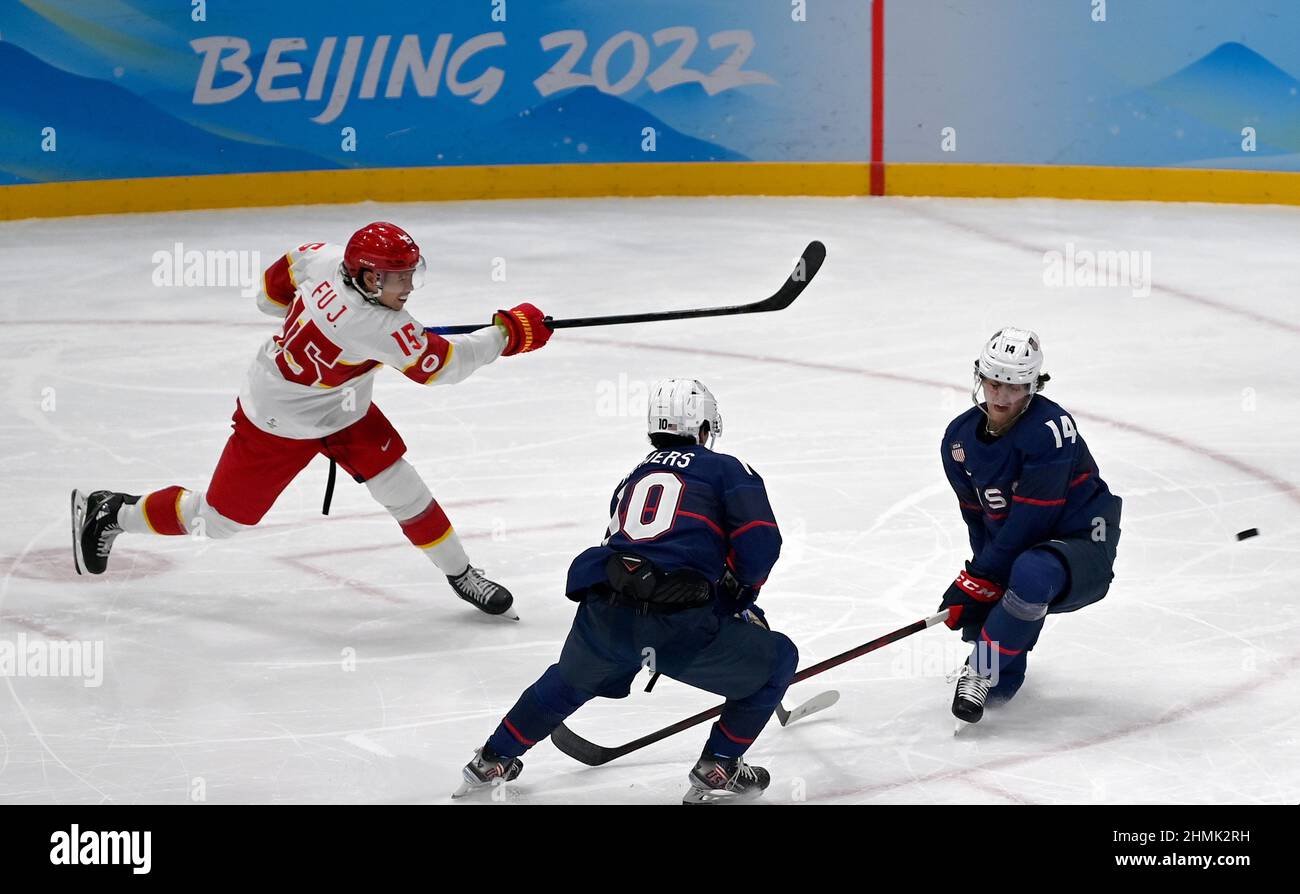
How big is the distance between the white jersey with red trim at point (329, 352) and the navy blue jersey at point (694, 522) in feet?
3.03

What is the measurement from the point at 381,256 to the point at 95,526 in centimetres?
116

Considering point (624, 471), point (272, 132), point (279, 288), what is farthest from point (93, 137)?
point (279, 288)


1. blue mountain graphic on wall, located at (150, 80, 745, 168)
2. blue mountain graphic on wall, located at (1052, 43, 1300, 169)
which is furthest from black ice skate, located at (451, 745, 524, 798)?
blue mountain graphic on wall, located at (1052, 43, 1300, 169)

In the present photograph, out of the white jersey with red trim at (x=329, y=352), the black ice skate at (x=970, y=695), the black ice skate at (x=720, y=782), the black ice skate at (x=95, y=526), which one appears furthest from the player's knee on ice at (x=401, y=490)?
the black ice skate at (x=970, y=695)

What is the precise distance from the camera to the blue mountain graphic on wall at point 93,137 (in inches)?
376

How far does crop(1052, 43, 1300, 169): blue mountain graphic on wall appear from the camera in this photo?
30.9 ft

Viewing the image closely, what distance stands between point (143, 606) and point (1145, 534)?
8.79 feet

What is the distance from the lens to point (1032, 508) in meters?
3.65

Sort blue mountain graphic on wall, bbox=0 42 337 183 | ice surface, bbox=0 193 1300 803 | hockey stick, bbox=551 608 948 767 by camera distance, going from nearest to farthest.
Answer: hockey stick, bbox=551 608 948 767, ice surface, bbox=0 193 1300 803, blue mountain graphic on wall, bbox=0 42 337 183

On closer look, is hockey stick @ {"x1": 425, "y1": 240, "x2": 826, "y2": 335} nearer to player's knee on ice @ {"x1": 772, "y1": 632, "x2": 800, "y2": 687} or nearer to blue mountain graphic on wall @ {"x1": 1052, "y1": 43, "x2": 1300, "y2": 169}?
player's knee on ice @ {"x1": 772, "y1": 632, "x2": 800, "y2": 687}

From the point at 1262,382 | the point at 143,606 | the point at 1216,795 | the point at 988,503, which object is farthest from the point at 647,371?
the point at 1216,795

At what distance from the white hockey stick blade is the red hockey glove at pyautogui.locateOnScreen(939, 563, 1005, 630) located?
11.5 inches

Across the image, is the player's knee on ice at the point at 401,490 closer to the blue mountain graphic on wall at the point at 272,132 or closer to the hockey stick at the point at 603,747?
the hockey stick at the point at 603,747

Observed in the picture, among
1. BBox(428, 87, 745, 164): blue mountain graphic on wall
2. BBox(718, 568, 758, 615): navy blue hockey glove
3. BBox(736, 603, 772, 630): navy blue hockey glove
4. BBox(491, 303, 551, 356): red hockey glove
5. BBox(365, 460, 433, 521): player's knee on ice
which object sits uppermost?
BBox(428, 87, 745, 164): blue mountain graphic on wall
